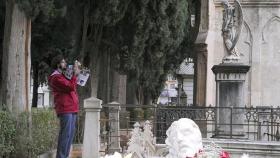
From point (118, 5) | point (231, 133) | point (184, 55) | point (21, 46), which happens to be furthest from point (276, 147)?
point (184, 55)

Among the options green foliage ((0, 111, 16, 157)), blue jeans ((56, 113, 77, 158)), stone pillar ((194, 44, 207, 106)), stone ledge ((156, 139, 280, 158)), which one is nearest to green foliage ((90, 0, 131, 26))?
stone pillar ((194, 44, 207, 106))

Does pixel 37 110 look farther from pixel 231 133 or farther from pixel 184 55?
pixel 184 55

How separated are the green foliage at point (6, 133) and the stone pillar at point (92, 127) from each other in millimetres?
2160

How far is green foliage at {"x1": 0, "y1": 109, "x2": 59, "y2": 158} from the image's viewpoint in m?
12.0

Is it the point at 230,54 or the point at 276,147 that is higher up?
the point at 230,54

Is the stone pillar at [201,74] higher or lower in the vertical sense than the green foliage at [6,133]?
higher

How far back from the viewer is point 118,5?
23.2m

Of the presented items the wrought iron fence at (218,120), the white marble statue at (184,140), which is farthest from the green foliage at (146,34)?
the white marble statue at (184,140)

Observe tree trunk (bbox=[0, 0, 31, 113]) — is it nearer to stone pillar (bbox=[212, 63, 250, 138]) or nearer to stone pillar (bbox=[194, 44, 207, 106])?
stone pillar (bbox=[212, 63, 250, 138])

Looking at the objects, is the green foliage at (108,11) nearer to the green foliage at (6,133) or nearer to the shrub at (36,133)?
the shrub at (36,133)

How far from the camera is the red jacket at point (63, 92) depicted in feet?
36.8

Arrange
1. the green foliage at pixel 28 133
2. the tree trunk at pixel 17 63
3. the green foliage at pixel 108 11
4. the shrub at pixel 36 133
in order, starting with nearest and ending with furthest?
the green foliage at pixel 28 133 < the shrub at pixel 36 133 < the tree trunk at pixel 17 63 < the green foliage at pixel 108 11

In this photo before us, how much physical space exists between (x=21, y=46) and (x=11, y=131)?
395cm

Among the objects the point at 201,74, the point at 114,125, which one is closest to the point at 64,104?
the point at 114,125
